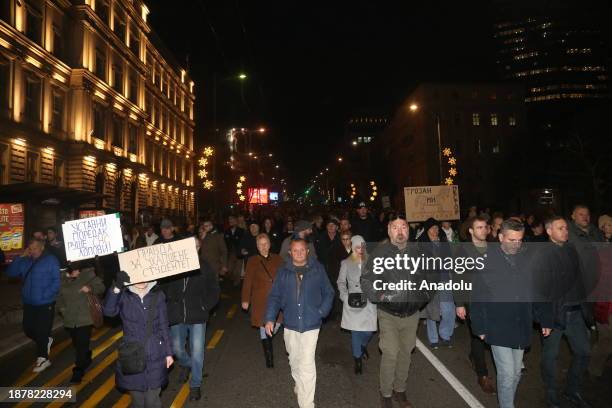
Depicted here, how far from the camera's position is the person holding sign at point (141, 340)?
14.0 feet

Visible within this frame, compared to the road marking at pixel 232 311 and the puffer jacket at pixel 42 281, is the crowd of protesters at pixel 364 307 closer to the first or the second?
the puffer jacket at pixel 42 281

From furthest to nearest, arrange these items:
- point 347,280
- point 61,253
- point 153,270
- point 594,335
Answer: point 61,253, point 594,335, point 347,280, point 153,270

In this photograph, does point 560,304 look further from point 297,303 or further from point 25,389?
point 25,389

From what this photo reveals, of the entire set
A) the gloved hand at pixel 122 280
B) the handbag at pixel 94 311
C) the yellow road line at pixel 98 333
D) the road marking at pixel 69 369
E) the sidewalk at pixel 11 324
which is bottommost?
the road marking at pixel 69 369

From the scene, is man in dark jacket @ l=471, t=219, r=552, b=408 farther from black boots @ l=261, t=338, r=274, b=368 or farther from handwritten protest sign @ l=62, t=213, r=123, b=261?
handwritten protest sign @ l=62, t=213, r=123, b=261

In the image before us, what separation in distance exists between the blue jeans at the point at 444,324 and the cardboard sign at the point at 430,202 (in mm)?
6479

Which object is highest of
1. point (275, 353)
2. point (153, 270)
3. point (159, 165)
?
point (159, 165)

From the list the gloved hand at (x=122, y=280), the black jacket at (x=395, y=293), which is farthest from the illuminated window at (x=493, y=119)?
the gloved hand at (x=122, y=280)

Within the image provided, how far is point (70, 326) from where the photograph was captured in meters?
6.20

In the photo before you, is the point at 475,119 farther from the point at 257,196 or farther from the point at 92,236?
the point at 92,236

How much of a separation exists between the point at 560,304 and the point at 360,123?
14660 cm

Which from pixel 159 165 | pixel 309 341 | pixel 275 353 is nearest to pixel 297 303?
pixel 309 341

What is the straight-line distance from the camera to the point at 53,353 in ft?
24.4

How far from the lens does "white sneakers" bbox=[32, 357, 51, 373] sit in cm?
649
